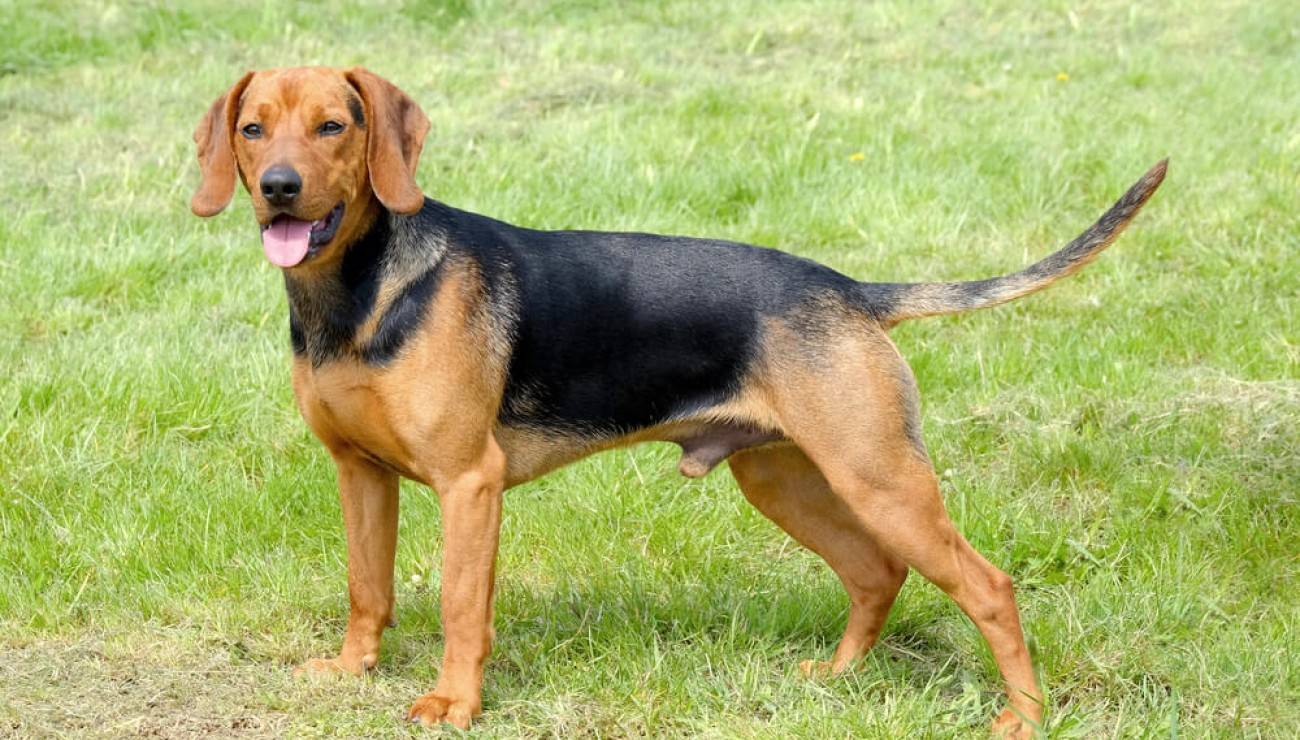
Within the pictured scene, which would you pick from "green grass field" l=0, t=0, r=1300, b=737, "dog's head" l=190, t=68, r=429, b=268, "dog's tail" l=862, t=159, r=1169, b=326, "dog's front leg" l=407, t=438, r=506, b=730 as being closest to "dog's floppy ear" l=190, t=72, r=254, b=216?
"dog's head" l=190, t=68, r=429, b=268

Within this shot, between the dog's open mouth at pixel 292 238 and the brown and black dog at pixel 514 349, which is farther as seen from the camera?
the brown and black dog at pixel 514 349

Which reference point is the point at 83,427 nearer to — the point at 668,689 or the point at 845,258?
the point at 668,689

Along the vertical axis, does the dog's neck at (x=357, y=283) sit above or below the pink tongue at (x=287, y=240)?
below

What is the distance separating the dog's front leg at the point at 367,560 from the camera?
4.61 m

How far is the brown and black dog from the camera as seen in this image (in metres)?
4.16

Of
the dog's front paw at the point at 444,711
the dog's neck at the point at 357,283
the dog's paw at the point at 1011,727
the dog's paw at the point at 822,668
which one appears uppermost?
the dog's neck at the point at 357,283

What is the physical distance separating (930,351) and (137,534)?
3424 millimetres

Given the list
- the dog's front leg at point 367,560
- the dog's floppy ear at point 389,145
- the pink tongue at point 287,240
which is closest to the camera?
the pink tongue at point 287,240

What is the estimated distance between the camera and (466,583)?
4223mm

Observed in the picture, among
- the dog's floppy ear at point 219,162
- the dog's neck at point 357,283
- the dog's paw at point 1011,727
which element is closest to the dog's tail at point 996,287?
the dog's paw at point 1011,727

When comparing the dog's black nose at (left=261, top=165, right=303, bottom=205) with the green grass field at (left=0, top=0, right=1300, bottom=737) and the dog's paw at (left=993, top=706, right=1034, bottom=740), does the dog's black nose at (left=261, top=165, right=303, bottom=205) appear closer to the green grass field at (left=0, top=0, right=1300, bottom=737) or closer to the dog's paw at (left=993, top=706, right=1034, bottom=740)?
the green grass field at (left=0, top=0, right=1300, bottom=737)

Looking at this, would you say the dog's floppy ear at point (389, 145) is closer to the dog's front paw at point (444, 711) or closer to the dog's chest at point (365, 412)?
the dog's chest at point (365, 412)

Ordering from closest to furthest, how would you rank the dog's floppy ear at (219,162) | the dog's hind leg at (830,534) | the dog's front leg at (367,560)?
1. the dog's floppy ear at (219,162)
2. the dog's front leg at (367,560)
3. the dog's hind leg at (830,534)

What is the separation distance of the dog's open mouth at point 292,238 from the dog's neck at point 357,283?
0.16 meters
